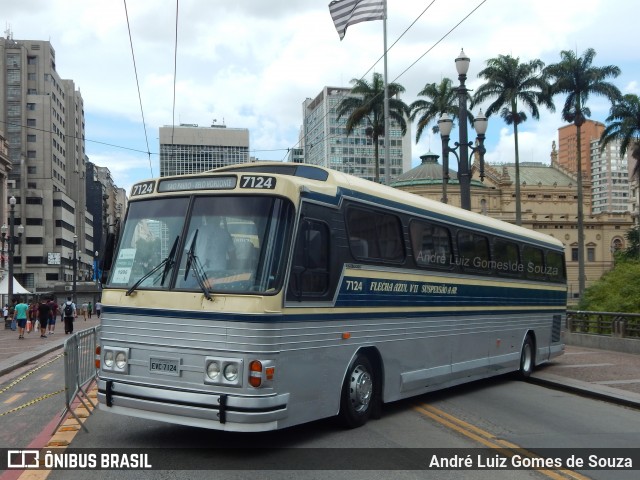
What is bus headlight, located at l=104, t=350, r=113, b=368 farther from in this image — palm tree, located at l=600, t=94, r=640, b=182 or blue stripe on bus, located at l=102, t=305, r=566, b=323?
palm tree, located at l=600, t=94, r=640, b=182

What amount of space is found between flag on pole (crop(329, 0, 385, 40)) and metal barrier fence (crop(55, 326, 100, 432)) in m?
15.0

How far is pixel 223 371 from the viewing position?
301 inches

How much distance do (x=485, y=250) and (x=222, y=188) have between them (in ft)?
22.3

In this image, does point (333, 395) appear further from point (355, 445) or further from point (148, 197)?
point (148, 197)

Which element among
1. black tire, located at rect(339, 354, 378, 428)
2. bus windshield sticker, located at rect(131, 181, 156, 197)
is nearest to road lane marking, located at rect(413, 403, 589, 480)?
black tire, located at rect(339, 354, 378, 428)

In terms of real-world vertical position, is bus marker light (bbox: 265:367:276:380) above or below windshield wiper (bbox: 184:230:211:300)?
below

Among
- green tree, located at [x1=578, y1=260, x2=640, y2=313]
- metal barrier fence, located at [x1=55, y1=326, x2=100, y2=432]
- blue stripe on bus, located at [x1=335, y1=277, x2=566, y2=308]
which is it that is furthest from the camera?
green tree, located at [x1=578, y1=260, x2=640, y2=313]

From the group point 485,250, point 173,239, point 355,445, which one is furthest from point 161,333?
point 485,250

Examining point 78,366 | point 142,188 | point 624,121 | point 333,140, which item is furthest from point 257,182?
point 333,140

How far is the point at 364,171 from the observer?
106 meters

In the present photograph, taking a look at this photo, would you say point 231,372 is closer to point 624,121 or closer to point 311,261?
point 311,261

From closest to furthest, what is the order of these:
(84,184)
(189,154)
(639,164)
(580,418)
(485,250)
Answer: (580,418) → (485,250) → (189,154) → (639,164) → (84,184)

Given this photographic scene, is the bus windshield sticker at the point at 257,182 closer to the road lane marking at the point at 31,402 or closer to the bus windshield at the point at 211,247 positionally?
the bus windshield at the point at 211,247

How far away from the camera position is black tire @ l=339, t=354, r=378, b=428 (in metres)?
9.20
